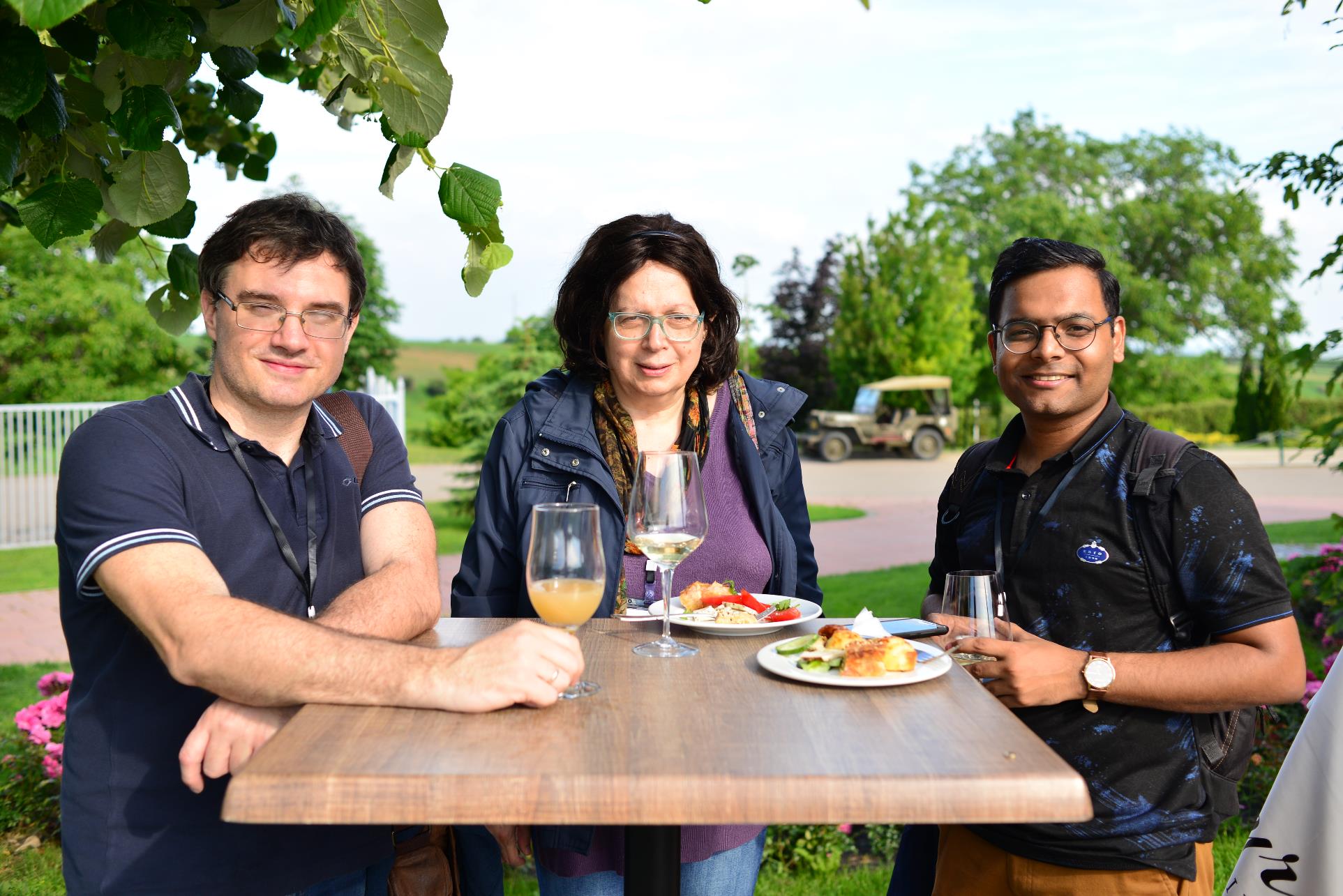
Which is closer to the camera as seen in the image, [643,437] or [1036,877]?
[1036,877]

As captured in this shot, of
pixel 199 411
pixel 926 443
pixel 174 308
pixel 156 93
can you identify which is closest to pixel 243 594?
pixel 199 411

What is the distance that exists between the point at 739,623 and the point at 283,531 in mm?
1029

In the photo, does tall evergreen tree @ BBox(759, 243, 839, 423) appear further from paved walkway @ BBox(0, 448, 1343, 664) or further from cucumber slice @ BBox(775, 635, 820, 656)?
cucumber slice @ BBox(775, 635, 820, 656)

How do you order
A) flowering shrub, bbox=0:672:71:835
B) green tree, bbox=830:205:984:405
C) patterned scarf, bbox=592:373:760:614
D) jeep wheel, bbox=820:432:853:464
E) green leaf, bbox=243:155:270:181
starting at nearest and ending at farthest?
patterned scarf, bbox=592:373:760:614, green leaf, bbox=243:155:270:181, flowering shrub, bbox=0:672:71:835, jeep wheel, bbox=820:432:853:464, green tree, bbox=830:205:984:405

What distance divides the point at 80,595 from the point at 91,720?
253 millimetres

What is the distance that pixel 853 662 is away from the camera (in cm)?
196

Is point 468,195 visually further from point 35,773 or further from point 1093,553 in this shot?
point 35,773

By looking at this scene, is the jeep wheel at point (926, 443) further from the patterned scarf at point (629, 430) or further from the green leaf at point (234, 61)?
the green leaf at point (234, 61)

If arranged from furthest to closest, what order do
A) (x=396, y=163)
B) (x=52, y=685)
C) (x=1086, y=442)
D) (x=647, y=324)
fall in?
(x=52, y=685), (x=647, y=324), (x=1086, y=442), (x=396, y=163)

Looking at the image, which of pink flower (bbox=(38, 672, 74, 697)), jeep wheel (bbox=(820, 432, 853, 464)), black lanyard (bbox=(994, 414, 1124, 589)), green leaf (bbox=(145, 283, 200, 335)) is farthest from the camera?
jeep wheel (bbox=(820, 432, 853, 464))

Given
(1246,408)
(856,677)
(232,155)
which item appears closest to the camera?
(856,677)

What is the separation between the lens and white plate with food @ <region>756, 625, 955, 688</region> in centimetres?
192

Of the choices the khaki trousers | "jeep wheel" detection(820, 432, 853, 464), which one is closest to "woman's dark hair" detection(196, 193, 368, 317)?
the khaki trousers

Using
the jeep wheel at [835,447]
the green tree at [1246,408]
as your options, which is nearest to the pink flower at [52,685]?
the jeep wheel at [835,447]
